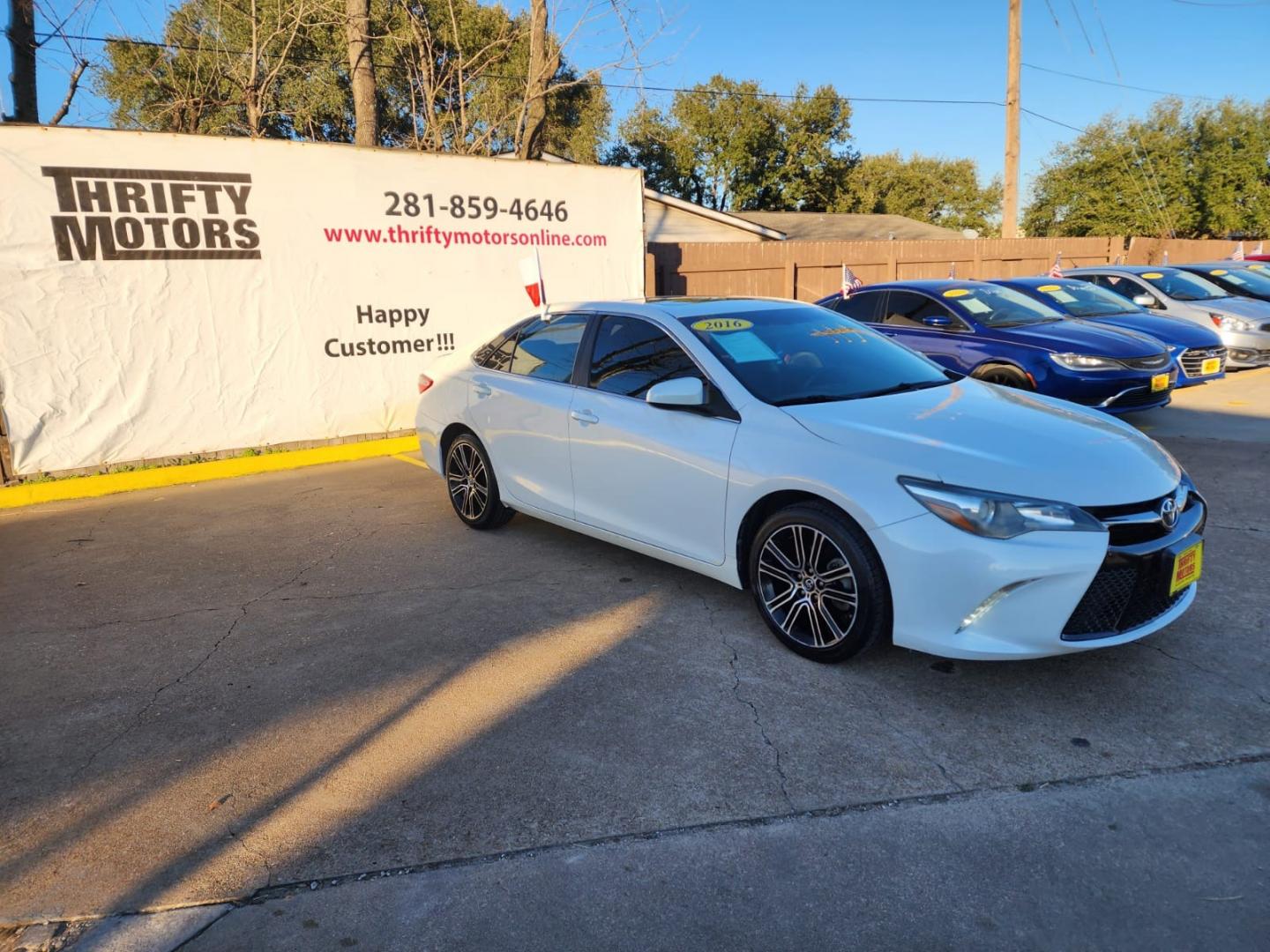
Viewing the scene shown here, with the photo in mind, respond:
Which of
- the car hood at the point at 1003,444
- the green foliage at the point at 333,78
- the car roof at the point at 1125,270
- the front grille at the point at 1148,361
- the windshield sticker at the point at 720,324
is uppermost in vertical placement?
the green foliage at the point at 333,78

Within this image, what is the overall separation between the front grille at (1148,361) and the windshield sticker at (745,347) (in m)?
4.87

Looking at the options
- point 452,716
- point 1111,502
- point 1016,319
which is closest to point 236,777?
point 452,716

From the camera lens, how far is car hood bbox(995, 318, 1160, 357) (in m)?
7.98

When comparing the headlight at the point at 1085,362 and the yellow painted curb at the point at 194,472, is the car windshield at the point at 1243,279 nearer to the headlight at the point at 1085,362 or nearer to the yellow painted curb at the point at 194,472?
the headlight at the point at 1085,362

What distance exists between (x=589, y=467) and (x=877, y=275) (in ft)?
44.0

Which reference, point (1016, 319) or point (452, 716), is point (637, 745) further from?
point (1016, 319)

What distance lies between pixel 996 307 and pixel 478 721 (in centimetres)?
733

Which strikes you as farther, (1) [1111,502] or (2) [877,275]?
(2) [877,275]

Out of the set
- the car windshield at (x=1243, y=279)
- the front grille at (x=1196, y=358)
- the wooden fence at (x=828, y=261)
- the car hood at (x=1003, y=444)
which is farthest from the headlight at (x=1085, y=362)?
the car windshield at (x=1243, y=279)

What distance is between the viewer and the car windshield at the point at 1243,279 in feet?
45.5

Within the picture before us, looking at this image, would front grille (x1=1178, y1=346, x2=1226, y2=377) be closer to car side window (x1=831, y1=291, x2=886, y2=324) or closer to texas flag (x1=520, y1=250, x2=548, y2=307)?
car side window (x1=831, y1=291, x2=886, y2=324)

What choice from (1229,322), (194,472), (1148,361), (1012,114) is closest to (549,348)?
(194,472)

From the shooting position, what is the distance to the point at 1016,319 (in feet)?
28.7

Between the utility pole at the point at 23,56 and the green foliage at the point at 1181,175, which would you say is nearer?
the utility pole at the point at 23,56
